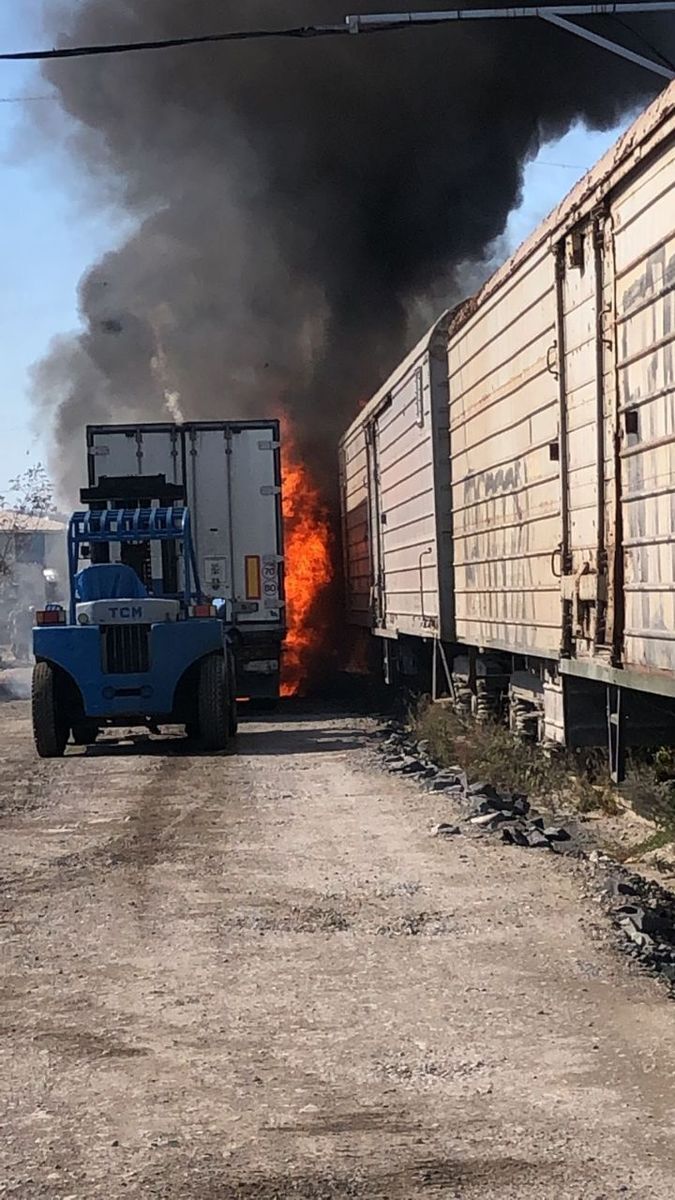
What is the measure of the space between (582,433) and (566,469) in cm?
45

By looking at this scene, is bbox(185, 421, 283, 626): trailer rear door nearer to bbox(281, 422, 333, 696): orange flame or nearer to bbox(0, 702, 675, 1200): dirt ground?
bbox(281, 422, 333, 696): orange flame

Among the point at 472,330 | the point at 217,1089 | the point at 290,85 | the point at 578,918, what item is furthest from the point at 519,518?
the point at 290,85

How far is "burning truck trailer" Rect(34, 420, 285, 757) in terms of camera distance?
553 inches

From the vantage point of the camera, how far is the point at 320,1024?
4.94 m

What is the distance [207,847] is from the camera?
27.5 ft

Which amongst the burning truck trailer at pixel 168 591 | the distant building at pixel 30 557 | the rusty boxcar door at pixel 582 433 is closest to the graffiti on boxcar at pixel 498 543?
the rusty boxcar door at pixel 582 433

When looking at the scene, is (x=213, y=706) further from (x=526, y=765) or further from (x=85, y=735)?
(x=526, y=765)

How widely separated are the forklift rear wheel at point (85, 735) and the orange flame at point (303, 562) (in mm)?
8420

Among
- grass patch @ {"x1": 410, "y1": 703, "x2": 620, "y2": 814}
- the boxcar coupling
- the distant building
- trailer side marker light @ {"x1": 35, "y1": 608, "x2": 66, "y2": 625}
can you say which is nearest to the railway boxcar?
the boxcar coupling

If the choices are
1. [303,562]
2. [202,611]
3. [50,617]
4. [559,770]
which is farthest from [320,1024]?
[303,562]

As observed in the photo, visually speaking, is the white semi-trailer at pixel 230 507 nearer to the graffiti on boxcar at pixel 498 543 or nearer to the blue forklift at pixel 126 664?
the blue forklift at pixel 126 664

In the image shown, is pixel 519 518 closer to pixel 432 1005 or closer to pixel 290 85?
pixel 432 1005

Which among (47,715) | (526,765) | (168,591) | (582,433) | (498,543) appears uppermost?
(582,433)

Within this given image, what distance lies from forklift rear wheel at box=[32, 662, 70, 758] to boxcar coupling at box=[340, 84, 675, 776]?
3.73 m
